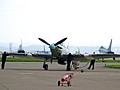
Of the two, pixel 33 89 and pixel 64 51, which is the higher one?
pixel 64 51

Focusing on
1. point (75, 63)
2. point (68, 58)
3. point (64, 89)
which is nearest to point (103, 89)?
point (64, 89)

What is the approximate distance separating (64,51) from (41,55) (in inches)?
112

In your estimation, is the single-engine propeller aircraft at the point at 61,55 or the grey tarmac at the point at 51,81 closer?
the grey tarmac at the point at 51,81

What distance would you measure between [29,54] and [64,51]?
14.1 ft

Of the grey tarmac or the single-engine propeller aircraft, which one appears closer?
the grey tarmac

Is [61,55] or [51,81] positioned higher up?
[61,55]

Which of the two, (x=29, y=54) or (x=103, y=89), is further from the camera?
(x=29, y=54)

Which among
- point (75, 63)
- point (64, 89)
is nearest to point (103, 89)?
point (64, 89)

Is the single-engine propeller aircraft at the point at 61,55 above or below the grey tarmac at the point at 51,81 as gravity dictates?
above

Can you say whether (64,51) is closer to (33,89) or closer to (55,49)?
(55,49)

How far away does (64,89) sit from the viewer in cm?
1995

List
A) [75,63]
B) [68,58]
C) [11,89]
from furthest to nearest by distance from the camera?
[75,63], [68,58], [11,89]

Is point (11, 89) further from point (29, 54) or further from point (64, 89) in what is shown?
point (29, 54)

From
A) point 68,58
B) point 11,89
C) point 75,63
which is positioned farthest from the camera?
point 75,63
